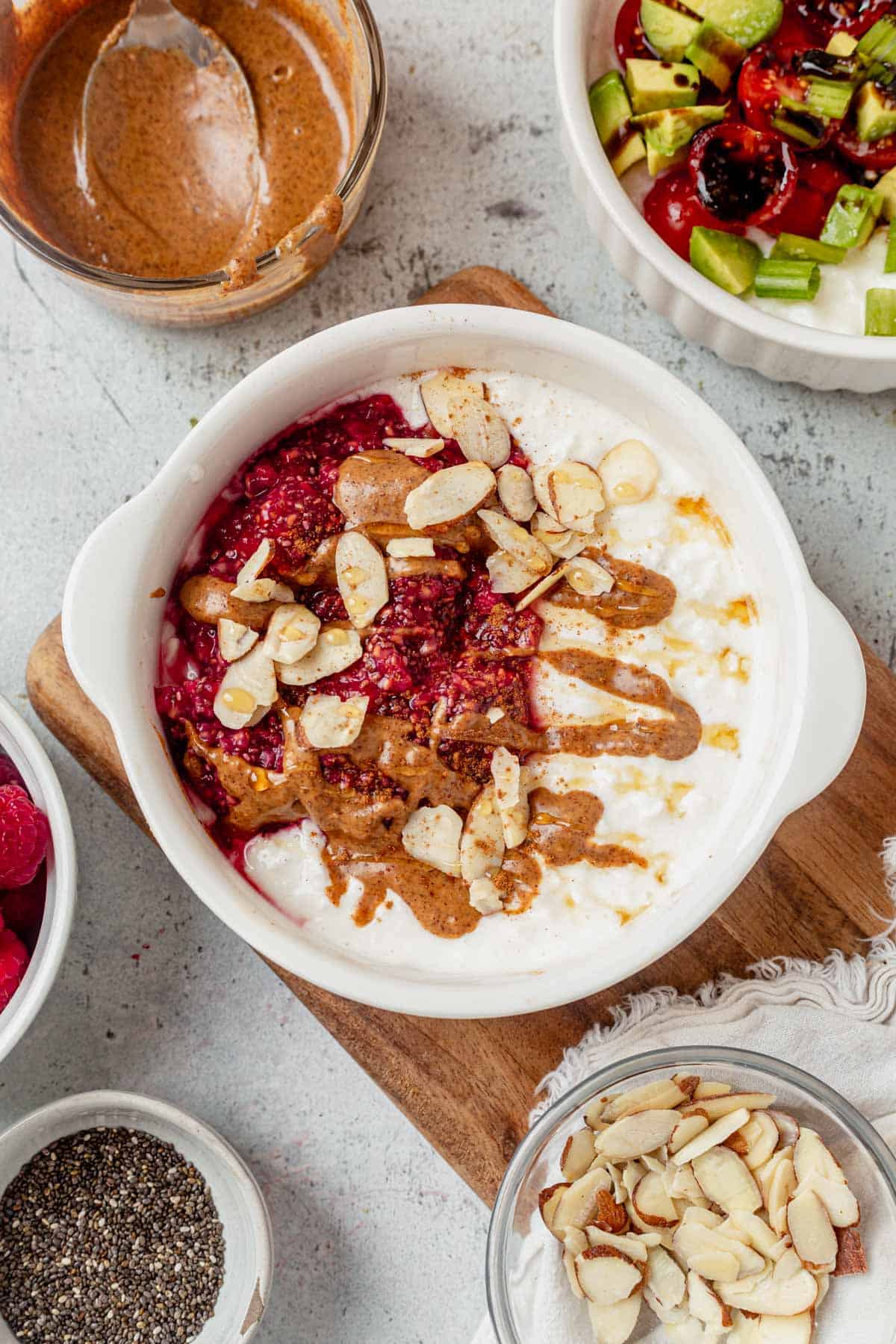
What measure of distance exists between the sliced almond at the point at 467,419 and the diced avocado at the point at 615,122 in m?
0.36

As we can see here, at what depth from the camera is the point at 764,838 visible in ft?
4.95

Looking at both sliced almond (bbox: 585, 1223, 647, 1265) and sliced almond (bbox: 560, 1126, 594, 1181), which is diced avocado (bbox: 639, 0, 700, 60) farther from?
sliced almond (bbox: 585, 1223, 647, 1265)

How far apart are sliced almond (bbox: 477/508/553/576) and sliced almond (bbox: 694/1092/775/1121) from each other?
0.74m

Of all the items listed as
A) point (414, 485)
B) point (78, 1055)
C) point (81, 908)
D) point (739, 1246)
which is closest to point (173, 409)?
point (414, 485)

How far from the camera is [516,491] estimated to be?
5.14 feet

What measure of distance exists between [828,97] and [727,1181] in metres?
1.42

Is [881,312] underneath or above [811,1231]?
above

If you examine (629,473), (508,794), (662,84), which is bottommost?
(508,794)

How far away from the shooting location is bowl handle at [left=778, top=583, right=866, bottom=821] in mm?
1511

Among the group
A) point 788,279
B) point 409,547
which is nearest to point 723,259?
point 788,279

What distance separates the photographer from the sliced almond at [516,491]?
156 cm

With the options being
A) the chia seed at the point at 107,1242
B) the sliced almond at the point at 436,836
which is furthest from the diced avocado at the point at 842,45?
the chia seed at the point at 107,1242

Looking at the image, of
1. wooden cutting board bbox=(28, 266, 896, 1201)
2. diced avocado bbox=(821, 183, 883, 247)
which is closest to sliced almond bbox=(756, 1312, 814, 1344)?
wooden cutting board bbox=(28, 266, 896, 1201)

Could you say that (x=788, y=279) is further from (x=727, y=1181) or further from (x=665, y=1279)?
(x=665, y=1279)
